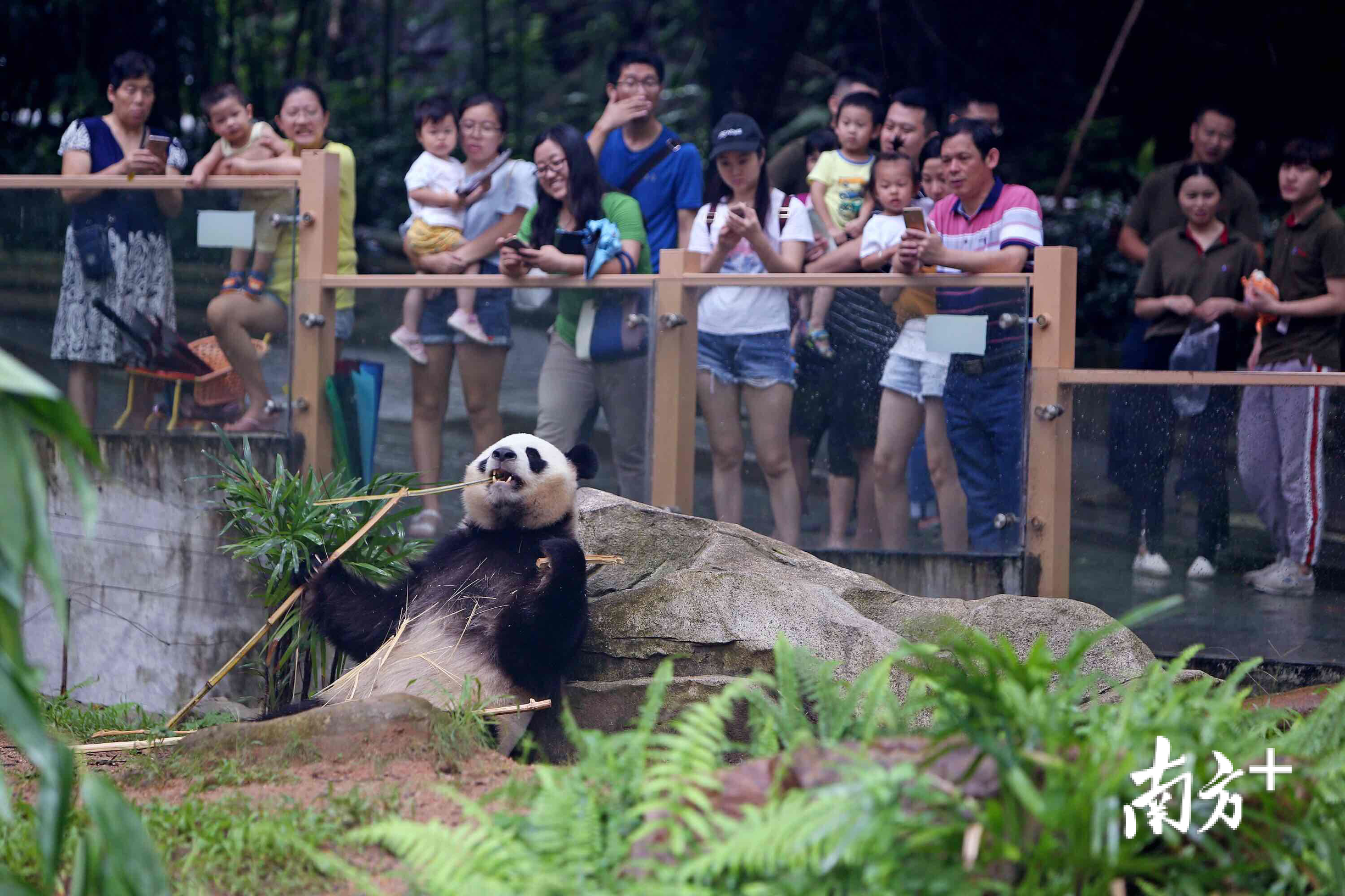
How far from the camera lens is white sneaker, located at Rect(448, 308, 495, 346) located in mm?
6001

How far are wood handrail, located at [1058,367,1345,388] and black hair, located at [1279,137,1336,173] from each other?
125 centimetres

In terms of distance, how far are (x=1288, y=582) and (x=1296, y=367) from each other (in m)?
1.12

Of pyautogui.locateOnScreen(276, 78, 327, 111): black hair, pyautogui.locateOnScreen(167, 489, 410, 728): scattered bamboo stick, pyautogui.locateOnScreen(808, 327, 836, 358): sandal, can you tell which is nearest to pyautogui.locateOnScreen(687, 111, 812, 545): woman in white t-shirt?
pyautogui.locateOnScreen(808, 327, 836, 358): sandal

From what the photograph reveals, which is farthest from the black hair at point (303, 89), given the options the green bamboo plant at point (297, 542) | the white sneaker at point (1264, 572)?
the white sneaker at point (1264, 572)

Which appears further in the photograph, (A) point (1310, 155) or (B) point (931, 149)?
(B) point (931, 149)

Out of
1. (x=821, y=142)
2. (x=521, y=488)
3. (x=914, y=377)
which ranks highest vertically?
(x=821, y=142)

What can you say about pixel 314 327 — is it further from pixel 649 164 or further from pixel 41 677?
pixel 41 677

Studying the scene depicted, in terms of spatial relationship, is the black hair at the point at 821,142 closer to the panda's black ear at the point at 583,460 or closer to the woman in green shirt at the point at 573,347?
the woman in green shirt at the point at 573,347

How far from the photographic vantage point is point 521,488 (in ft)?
15.3

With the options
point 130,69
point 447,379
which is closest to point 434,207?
point 447,379

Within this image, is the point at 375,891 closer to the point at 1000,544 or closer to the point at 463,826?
the point at 463,826

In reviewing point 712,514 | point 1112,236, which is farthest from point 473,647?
point 1112,236

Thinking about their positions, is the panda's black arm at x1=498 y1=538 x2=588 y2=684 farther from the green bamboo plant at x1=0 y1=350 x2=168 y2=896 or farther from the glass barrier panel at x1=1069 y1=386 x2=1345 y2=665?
the glass barrier panel at x1=1069 y1=386 x2=1345 y2=665

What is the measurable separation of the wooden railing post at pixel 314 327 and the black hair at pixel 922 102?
9.01ft
